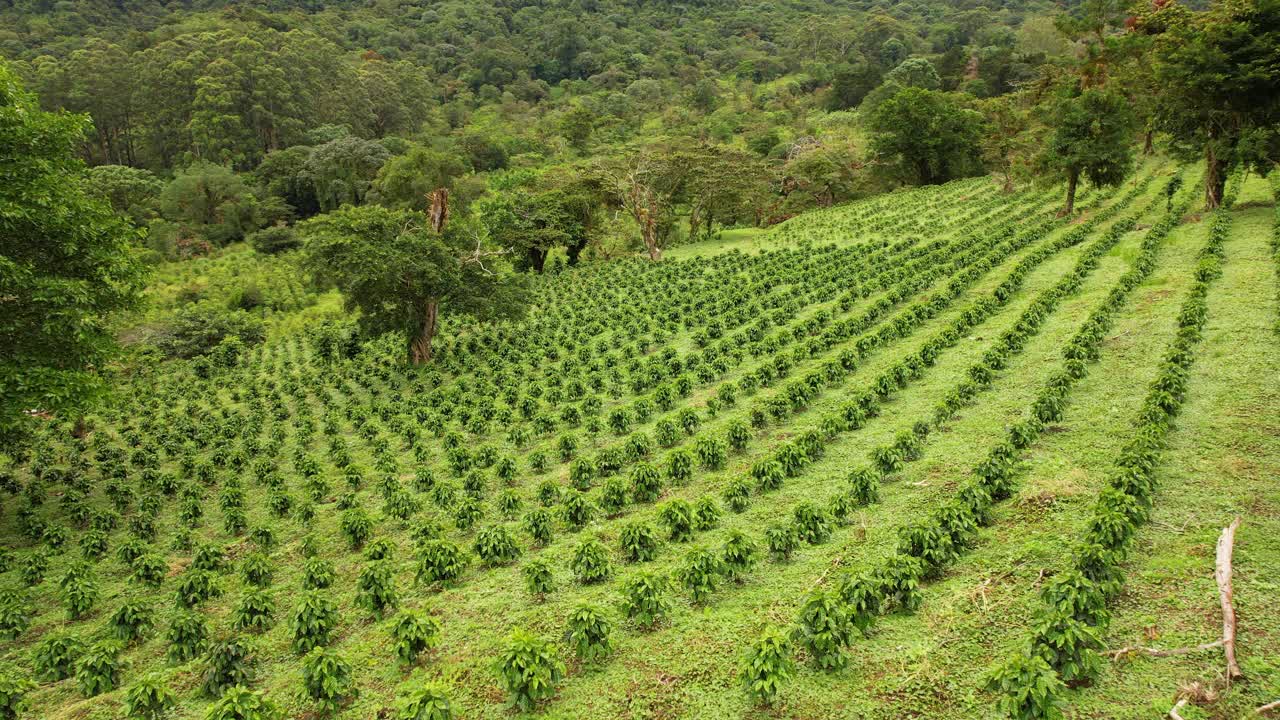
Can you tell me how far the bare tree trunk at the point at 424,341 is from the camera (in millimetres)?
32978

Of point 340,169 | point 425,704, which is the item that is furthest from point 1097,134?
point 340,169

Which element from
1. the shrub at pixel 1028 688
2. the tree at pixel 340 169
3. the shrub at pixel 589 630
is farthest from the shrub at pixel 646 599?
the tree at pixel 340 169

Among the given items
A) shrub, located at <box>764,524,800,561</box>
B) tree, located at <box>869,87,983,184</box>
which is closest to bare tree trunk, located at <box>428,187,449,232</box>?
shrub, located at <box>764,524,800,561</box>

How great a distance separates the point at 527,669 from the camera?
859 centimetres

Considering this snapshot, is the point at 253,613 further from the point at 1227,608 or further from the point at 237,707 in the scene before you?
the point at 1227,608

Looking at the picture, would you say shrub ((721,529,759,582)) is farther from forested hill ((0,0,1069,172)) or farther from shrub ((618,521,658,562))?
forested hill ((0,0,1069,172))

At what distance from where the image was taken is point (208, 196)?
7019 centimetres

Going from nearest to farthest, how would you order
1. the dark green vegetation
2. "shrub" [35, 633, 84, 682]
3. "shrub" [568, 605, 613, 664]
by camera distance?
1. the dark green vegetation
2. "shrub" [568, 605, 613, 664]
3. "shrub" [35, 633, 84, 682]

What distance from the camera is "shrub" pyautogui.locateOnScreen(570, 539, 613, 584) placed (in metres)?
12.1

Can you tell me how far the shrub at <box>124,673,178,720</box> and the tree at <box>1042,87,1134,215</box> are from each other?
43928 mm

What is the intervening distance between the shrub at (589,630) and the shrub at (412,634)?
2.31m

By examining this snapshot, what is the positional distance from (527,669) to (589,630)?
1251 millimetres

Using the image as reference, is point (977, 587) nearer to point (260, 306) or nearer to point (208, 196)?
point (260, 306)

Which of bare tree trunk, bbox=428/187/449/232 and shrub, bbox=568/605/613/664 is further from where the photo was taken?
bare tree trunk, bbox=428/187/449/232
